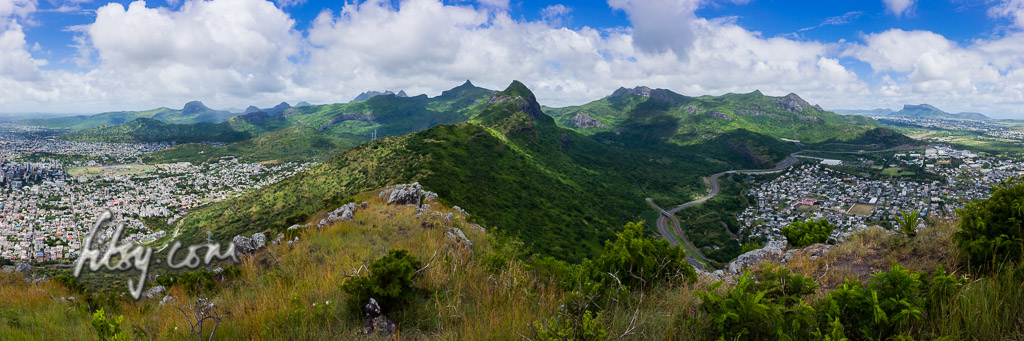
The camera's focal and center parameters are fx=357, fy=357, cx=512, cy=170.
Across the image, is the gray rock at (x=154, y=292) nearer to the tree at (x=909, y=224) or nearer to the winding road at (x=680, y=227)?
the tree at (x=909, y=224)

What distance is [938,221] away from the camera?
7.57 m

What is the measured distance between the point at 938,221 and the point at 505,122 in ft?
462

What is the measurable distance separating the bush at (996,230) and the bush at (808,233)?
6936mm

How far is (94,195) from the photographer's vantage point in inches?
4173

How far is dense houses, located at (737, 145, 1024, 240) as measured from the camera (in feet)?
238

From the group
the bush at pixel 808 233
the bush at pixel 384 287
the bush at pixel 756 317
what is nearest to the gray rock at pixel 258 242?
the bush at pixel 384 287

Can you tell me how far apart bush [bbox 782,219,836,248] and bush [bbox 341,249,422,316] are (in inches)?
490

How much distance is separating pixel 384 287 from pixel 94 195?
159 m

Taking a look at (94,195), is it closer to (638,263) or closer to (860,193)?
(638,263)

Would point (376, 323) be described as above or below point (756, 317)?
below

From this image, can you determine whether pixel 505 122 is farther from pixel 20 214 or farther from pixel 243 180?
pixel 20 214

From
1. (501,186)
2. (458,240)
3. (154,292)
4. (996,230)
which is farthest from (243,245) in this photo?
(501,186)

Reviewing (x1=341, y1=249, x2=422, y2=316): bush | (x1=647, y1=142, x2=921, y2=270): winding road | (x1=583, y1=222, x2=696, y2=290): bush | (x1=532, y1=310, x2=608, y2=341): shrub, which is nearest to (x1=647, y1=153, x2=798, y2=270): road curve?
(x1=647, y1=142, x2=921, y2=270): winding road

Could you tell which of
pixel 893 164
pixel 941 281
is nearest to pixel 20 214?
pixel 941 281
